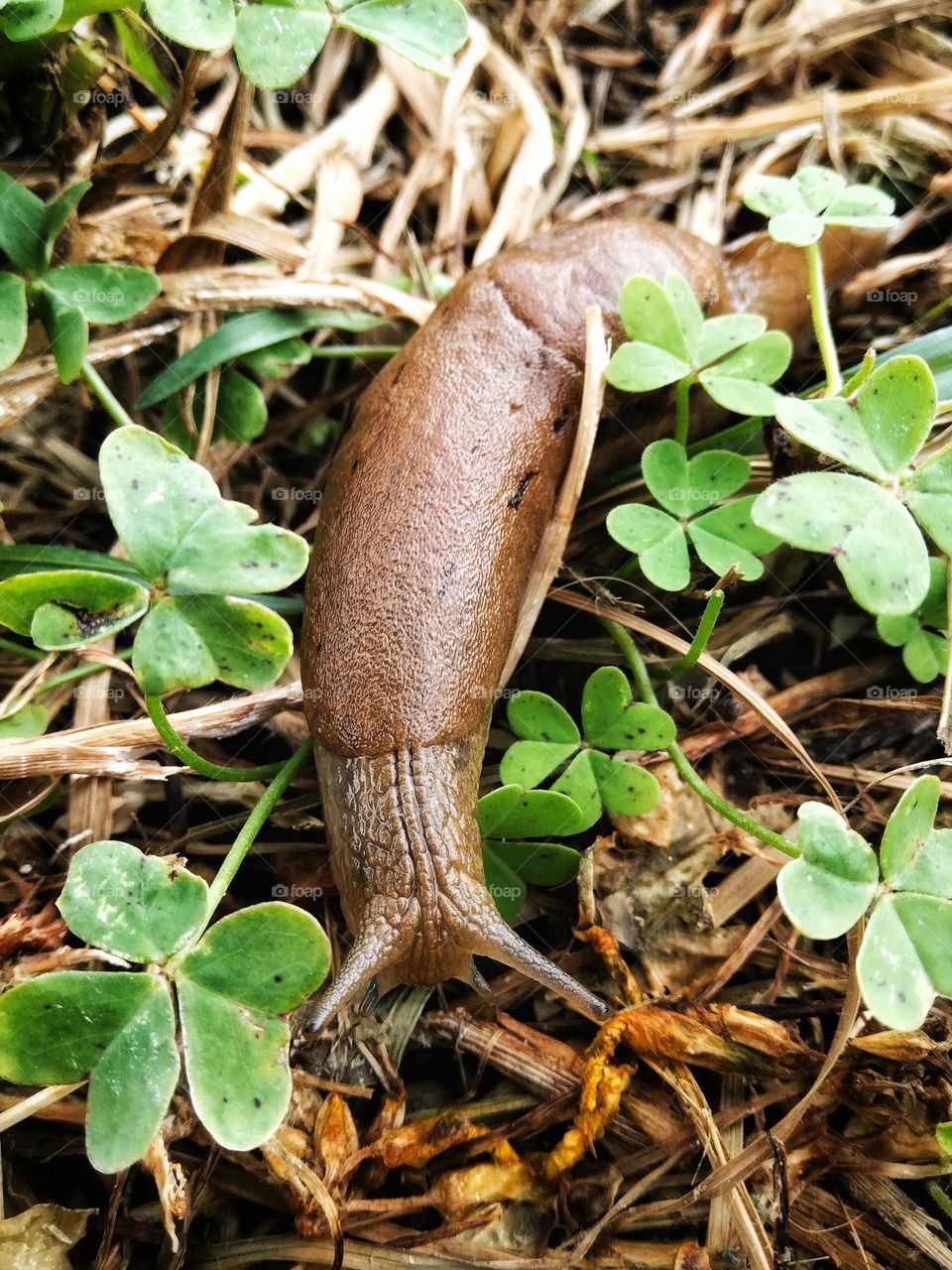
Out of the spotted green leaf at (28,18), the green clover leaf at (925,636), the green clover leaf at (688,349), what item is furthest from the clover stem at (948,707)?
the spotted green leaf at (28,18)

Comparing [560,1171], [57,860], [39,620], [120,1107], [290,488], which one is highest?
[39,620]

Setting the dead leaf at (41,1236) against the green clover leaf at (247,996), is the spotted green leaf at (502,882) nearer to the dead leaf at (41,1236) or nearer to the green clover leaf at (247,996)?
the green clover leaf at (247,996)

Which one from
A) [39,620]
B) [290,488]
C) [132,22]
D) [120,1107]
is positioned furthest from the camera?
[290,488]

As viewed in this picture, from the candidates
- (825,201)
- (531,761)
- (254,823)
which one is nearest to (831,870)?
(531,761)

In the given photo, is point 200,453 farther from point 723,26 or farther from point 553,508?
point 723,26

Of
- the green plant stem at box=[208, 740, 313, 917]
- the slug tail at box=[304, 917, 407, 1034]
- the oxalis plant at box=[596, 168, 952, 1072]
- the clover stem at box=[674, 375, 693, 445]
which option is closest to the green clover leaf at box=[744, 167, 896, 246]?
the oxalis plant at box=[596, 168, 952, 1072]

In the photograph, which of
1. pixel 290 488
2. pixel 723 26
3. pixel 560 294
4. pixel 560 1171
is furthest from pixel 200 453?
pixel 723 26

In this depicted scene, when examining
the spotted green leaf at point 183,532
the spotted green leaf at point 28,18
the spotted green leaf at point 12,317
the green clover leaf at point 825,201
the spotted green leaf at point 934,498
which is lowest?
the spotted green leaf at point 183,532
